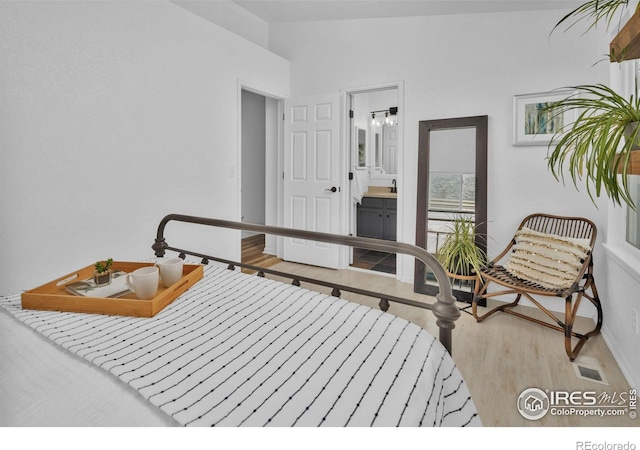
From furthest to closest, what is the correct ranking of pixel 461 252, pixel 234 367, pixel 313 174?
pixel 313 174 → pixel 461 252 → pixel 234 367

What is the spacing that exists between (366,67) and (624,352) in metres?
3.30

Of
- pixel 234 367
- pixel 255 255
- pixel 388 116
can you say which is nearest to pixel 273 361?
pixel 234 367

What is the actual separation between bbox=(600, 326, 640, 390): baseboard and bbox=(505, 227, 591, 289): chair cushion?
0.45m

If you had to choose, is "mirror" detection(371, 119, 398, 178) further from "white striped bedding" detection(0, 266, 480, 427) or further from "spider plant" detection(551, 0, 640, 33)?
"white striped bedding" detection(0, 266, 480, 427)

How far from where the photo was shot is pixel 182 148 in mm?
3021

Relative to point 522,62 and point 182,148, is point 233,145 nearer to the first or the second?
point 182,148

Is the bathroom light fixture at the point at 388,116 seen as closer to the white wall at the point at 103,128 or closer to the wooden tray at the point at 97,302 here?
the white wall at the point at 103,128

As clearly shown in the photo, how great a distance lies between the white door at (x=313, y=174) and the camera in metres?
4.10

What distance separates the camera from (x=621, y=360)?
83.5 inches

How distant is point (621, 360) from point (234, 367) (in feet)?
7.98

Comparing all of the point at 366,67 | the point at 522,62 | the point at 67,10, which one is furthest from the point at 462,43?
the point at 67,10

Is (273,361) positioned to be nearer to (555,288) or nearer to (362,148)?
(555,288)

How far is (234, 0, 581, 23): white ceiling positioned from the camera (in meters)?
2.92

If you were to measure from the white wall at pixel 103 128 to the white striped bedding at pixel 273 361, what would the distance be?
1153 millimetres
